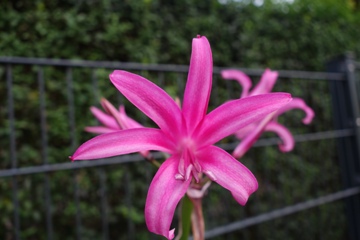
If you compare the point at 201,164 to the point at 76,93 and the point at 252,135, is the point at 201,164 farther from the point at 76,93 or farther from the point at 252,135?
the point at 76,93

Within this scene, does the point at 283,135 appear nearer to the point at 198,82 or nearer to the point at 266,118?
the point at 266,118

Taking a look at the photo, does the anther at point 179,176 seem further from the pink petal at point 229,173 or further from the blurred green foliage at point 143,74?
the blurred green foliage at point 143,74

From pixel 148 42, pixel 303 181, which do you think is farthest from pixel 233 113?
pixel 303 181

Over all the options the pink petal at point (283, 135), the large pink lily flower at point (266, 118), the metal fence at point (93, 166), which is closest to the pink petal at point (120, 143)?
the large pink lily flower at point (266, 118)

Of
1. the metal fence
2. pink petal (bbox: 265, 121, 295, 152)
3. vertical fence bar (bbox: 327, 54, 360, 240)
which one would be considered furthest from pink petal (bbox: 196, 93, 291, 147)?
vertical fence bar (bbox: 327, 54, 360, 240)

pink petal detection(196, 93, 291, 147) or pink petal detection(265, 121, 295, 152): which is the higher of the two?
pink petal detection(265, 121, 295, 152)

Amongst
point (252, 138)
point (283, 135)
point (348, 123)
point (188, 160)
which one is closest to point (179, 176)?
→ point (188, 160)

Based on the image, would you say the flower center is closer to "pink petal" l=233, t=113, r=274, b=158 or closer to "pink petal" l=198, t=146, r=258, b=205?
"pink petal" l=198, t=146, r=258, b=205
